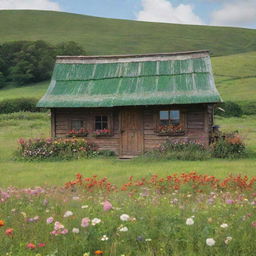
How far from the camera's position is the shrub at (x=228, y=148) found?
1672 centimetres

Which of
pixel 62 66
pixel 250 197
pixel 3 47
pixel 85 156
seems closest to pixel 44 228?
pixel 250 197

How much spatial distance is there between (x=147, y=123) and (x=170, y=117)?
Result: 1109 mm

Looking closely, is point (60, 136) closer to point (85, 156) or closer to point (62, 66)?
point (85, 156)

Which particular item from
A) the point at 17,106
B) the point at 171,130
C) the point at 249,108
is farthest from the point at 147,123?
the point at 17,106

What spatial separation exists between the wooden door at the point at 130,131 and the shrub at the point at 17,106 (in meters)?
25.2

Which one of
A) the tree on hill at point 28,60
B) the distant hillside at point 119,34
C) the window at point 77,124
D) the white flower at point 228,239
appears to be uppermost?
the distant hillside at point 119,34

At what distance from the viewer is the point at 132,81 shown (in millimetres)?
19453

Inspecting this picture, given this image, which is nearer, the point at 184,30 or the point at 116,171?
the point at 116,171

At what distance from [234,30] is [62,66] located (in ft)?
297

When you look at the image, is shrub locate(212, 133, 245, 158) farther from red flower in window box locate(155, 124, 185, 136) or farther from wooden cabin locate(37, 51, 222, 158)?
red flower in window box locate(155, 124, 185, 136)

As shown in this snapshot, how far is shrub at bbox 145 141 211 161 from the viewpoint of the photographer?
16.3 meters

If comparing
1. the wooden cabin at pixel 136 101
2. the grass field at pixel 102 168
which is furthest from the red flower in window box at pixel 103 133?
the grass field at pixel 102 168

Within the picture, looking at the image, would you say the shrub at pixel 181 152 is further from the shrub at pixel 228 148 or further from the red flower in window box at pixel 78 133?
the red flower in window box at pixel 78 133

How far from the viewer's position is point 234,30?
10325 cm
